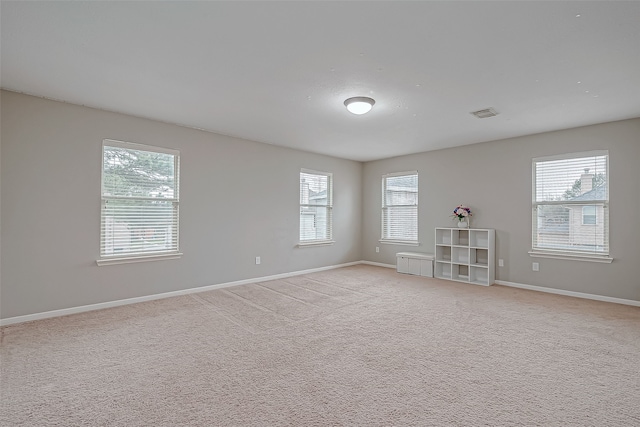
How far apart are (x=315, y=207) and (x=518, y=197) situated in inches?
144

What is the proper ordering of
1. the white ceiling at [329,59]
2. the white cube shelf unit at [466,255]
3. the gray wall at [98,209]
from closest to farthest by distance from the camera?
the white ceiling at [329,59] → the gray wall at [98,209] → the white cube shelf unit at [466,255]

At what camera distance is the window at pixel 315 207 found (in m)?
6.50

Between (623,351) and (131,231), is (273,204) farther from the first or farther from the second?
(623,351)

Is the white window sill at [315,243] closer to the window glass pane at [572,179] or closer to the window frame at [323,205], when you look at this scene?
the window frame at [323,205]

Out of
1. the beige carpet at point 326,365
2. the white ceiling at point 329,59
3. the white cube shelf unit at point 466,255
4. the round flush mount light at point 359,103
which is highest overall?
the white ceiling at point 329,59

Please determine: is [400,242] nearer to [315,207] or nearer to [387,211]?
[387,211]

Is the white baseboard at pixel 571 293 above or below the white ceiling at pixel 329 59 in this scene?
below

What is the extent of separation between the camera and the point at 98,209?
13.1 feet

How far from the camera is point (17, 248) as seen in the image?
3492mm

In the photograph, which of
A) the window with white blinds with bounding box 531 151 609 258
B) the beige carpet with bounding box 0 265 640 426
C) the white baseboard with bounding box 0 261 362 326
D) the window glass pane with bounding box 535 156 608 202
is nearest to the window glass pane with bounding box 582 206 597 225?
the window with white blinds with bounding box 531 151 609 258

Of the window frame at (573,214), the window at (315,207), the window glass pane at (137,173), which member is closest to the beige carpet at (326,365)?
the window frame at (573,214)

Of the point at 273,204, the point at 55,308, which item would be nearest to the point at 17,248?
the point at 55,308

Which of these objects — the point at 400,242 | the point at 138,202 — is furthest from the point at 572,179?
the point at 138,202

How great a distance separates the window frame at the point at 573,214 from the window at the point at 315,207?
3.69m
